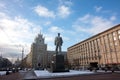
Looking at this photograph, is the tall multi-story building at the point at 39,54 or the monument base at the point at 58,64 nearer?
the monument base at the point at 58,64

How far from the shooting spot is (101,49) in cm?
7150

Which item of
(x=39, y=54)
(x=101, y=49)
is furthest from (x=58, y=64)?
(x=39, y=54)

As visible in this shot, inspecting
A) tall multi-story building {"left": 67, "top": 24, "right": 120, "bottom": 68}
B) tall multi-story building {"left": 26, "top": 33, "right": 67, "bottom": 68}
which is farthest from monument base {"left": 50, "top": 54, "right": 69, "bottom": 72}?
tall multi-story building {"left": 26, "top": 33, "right": 67, "bottom": 68}

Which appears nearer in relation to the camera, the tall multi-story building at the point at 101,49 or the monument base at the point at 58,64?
the monument base at the point at 58,64

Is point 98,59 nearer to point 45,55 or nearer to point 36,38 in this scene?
point 45,55

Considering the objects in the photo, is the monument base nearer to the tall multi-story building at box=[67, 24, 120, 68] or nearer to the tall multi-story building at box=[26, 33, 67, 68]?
the tall multi-story building at box=[67, 24, 120, 68]

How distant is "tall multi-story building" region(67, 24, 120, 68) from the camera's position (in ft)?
199

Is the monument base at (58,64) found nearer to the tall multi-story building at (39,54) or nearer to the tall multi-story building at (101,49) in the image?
the tall multi-story building at (101,49)

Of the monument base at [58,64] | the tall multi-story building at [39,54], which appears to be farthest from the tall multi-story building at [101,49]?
the tall multi-story building at [39,54]

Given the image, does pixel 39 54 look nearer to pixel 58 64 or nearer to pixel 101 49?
pixel 101 49

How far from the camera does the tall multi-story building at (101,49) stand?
60.6 meters

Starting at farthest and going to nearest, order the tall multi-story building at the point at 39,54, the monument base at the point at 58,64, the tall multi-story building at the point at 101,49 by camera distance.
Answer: the tall multi-story building at the point at 39,54 → the tall multi-story building at the point at 101,49 → the monument base at the point at 58,64

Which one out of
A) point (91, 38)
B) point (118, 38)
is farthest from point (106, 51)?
point (91, 38)

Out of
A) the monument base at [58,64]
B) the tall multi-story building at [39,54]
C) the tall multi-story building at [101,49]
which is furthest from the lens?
the tall multi-story building at [39,54]
